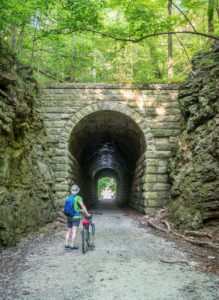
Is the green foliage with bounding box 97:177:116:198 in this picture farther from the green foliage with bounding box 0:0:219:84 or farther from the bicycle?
the bicycle

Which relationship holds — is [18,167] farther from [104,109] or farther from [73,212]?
[104,109]

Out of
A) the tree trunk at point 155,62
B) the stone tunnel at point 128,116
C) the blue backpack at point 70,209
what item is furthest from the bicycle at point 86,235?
the tree trunk at point 155,62

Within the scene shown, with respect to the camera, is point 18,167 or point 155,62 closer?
point 18,167

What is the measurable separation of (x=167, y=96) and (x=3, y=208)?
851cm

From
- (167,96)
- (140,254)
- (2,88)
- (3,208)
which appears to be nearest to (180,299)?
(140,254)

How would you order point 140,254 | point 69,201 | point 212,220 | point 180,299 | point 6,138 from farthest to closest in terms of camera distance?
point 212,220 → point 6,138 → point 69,201 → point 140,254 → point 180,299

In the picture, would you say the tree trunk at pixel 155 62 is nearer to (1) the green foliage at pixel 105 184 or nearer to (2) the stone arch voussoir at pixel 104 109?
(2) the stone arch voussoir at pixel 104 109

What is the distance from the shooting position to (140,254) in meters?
6.24

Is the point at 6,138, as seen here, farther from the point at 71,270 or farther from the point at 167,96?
the point at 167,96

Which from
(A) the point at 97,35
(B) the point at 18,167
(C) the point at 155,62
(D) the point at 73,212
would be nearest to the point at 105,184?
(C) the point at 155,62

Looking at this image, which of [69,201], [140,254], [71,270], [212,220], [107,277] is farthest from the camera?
[212,220]

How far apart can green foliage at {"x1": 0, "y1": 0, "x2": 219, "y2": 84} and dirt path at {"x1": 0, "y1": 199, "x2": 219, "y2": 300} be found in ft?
16.4

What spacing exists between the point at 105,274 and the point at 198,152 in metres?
5.69

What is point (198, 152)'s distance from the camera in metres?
9.31
